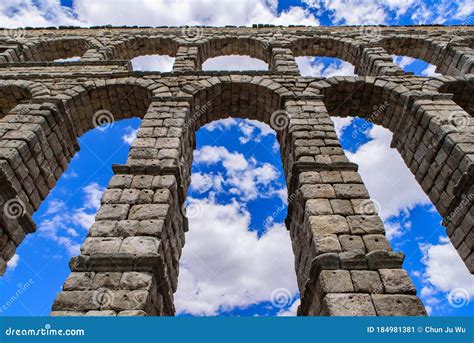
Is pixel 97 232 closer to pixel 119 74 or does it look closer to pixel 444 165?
pixel 119 74

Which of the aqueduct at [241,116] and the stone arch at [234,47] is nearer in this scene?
the aqueduct at [241,116]

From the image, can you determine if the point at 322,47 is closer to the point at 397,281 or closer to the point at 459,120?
the point at 459,120

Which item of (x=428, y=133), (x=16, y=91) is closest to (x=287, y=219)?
(x=428, y=133)

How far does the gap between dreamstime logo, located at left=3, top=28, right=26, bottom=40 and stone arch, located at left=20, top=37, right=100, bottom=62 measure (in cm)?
139

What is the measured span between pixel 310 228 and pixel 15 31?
15743 mm

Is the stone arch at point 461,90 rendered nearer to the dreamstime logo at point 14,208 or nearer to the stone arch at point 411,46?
the stone arch at point 411,46

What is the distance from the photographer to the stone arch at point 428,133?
23.3ft

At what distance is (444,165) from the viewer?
301 inches

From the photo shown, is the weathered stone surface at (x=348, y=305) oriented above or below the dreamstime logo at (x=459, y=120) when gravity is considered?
below

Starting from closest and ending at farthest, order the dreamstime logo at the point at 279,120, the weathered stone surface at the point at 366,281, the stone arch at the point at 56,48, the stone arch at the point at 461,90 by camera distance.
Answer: the weathered stone surface at the point at 366,281 → the dreamstime logo at the point at 279,120 → the stone arch at the point at 461,90 → the stone arch at the point at 56,48

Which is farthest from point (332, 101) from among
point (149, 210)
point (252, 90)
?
point (149, 210)

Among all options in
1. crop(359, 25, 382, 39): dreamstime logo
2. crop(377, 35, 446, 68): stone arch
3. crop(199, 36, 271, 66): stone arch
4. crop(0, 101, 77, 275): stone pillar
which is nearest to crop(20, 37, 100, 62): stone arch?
crop(199, 36, 271, 66): stone arch
